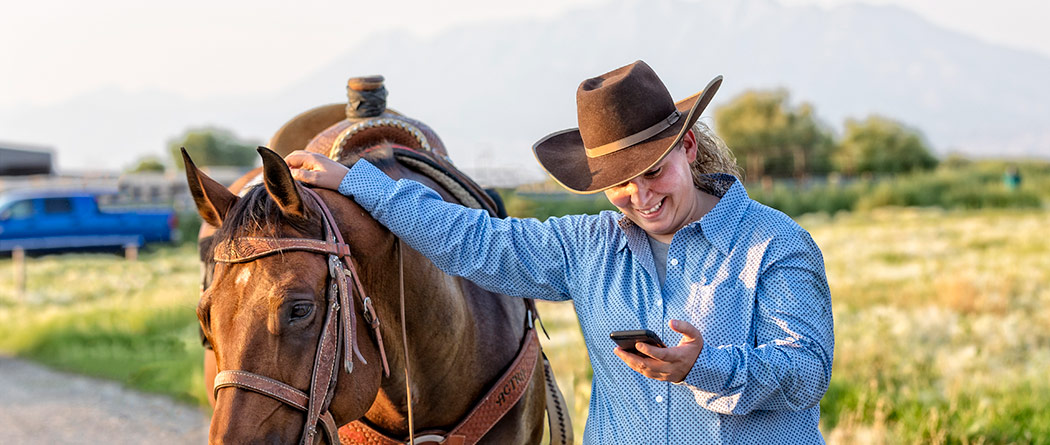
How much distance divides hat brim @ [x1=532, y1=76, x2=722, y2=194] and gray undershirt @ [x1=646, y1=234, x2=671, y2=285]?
8.8 inches

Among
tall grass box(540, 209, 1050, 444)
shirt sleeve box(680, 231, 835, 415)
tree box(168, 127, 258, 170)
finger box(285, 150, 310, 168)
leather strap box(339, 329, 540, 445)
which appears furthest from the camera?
tree box(168, 127, 258, 170)

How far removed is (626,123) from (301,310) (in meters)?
0.87

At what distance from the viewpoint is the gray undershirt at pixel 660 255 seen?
6.70 feet

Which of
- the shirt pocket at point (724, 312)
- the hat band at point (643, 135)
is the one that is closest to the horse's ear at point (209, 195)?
the hat band at point (643, 135)

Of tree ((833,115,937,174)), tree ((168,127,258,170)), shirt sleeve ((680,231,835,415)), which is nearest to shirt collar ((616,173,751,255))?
shirt sleeve ((680,231,835,415))

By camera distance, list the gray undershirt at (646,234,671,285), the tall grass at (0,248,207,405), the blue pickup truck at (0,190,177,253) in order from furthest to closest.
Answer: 1. the blue pickup truck at (0,190,177,253)
2. the tall grass at (0,248,207,405)
3. the gray undershirt at (646,234,671,285)

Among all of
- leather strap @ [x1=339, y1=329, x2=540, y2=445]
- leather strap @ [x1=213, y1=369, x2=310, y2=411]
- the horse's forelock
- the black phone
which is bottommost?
leather strap @ [x1=339, y1=329, x2=540, y2=445]

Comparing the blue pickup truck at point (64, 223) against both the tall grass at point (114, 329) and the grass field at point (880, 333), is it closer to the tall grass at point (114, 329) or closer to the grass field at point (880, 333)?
the grass field at point (880, 333)

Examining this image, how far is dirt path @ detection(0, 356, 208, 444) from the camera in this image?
6.04 meters

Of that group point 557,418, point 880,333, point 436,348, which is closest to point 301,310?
point 436,348

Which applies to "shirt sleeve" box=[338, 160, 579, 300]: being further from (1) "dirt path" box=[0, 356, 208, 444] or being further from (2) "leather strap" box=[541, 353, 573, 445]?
(1) "dirt path" box=[0, 356, 208, 444]

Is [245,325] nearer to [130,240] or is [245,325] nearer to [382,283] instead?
[382,283]

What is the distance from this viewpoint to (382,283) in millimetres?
2180

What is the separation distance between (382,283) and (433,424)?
572 mm
